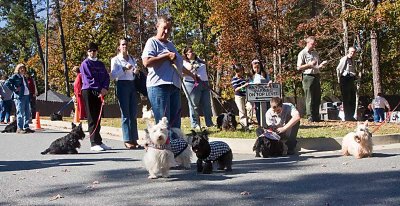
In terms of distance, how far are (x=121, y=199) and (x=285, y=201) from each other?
1.67 m

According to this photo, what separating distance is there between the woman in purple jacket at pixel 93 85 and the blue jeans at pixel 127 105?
311mm

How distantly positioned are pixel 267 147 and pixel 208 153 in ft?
7.05

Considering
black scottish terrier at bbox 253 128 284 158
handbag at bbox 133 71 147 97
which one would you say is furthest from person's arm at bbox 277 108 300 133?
handbag at bbox 133 71 147 97

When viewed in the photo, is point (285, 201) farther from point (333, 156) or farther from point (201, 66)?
point (201, 66)

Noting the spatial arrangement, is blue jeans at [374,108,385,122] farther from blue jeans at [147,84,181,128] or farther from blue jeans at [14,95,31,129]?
blue jeans at [147,84,181,128]

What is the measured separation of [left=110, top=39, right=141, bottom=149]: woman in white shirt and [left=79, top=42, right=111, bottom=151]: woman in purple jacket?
24cm

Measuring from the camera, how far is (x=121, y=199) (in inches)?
215

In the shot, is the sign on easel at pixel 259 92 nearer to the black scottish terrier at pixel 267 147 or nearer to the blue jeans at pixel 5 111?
the black scottish terrier at pixel 267 147

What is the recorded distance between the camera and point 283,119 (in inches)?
356

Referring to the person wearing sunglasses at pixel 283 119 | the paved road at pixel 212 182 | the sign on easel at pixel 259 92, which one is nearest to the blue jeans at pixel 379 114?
the sign on easel at pixel 259 92

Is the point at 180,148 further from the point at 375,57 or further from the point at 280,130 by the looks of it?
the point at 375,57

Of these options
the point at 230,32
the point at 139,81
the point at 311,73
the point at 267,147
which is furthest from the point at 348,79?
the point at 230,32

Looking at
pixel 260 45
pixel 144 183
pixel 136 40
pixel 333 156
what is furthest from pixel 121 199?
pixel 136 40

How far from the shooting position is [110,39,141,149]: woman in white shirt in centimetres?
989
